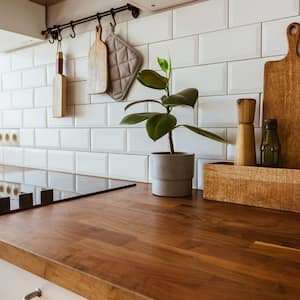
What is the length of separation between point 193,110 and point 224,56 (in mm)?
187

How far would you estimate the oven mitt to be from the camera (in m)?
1.15

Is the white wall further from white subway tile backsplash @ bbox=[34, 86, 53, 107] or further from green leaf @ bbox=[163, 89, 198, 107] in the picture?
green leaf @ bbox=[163, 89, 198, 107]

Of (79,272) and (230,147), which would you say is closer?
(79,272)

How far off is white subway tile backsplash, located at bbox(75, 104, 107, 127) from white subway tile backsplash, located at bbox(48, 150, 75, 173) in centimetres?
14

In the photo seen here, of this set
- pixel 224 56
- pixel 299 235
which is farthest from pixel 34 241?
pixel 224 56

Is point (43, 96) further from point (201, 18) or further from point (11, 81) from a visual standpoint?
point (201, 18)

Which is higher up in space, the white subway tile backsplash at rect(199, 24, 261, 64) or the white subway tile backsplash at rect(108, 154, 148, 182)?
the white subway tile backsplash at rect(199, 24, 261, 64)

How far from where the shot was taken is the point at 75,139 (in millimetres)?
1369

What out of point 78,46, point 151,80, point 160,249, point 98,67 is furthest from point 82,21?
point 160,249

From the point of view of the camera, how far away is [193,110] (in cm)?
104

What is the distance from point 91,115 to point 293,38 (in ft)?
2.53

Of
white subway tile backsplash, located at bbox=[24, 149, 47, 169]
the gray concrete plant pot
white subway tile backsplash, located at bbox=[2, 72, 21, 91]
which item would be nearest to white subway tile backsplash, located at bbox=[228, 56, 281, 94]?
the gray concrete plant pot

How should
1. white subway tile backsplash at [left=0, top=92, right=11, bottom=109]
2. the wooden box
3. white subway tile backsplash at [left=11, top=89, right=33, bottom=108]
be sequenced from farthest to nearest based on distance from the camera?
white subway tile backsplash at [left=0, top=92, right=11, bottom=109]
white subway tile backsplash at [left=11, top=89, right=33, bottom=108]
the wooden box

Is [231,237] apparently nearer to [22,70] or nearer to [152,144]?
[152,144]
